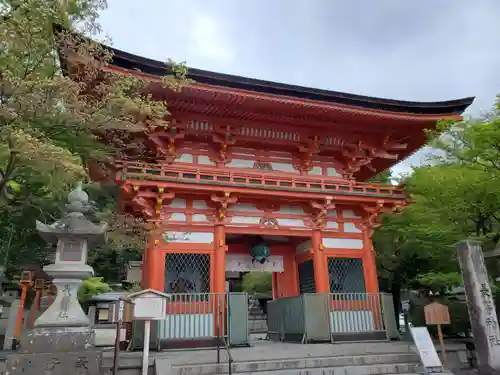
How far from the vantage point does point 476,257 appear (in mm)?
8938

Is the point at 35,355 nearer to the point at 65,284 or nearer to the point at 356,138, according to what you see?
the point at 65,284

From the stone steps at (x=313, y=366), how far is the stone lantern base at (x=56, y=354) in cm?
122

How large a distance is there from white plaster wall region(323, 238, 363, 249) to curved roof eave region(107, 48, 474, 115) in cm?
397

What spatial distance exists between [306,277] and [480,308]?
16.0 feet

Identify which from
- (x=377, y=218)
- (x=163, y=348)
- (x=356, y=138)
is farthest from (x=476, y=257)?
(x=163, y=348)

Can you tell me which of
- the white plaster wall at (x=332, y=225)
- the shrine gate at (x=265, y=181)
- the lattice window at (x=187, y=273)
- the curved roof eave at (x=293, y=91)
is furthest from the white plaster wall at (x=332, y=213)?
the lattice window at (x=187, y=273)

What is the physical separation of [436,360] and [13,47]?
9603mm

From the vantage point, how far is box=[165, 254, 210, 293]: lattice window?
33.9 feet

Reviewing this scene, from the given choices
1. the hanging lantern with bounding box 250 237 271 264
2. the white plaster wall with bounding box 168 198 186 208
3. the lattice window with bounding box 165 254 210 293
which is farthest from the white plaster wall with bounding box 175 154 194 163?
the hanging lantern with bounding box 250 237 271 264

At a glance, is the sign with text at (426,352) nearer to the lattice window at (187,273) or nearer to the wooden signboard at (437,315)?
the wooden signboard at (437,315)

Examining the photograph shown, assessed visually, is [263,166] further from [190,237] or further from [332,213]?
[190,237]

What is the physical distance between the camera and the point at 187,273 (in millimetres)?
10523

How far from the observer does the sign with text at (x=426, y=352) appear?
7.99 m

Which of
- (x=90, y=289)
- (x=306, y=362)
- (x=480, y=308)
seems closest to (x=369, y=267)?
(x=480, y=308)
